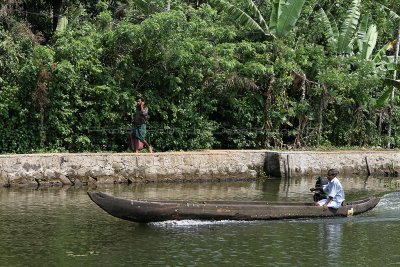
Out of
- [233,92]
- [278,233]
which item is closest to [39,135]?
[233,92]

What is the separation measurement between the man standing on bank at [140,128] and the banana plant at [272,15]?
537 cm

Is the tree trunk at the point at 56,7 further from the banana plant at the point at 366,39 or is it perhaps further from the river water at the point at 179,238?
the banana plant at the point at 366,39

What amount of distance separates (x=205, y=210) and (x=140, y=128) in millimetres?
8094

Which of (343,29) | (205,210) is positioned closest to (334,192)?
(205,210)

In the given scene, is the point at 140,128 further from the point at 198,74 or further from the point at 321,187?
the point at 321,187

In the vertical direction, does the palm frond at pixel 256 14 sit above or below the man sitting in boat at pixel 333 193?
above

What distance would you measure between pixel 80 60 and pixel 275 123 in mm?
7438

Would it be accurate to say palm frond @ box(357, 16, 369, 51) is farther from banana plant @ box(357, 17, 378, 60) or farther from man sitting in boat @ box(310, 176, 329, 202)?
man sitting in boat @ box(310, 176, 329, 202)

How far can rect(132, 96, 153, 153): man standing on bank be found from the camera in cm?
2303

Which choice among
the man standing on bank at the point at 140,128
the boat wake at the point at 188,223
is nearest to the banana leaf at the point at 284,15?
the man standing on bank at the point at 140,128

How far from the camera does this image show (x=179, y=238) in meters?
14.5

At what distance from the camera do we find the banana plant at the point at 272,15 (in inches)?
1028

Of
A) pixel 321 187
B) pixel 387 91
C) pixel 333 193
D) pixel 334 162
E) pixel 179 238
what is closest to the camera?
pixel 179 238

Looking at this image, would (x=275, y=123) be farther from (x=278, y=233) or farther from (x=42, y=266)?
(x=42, y=266)
